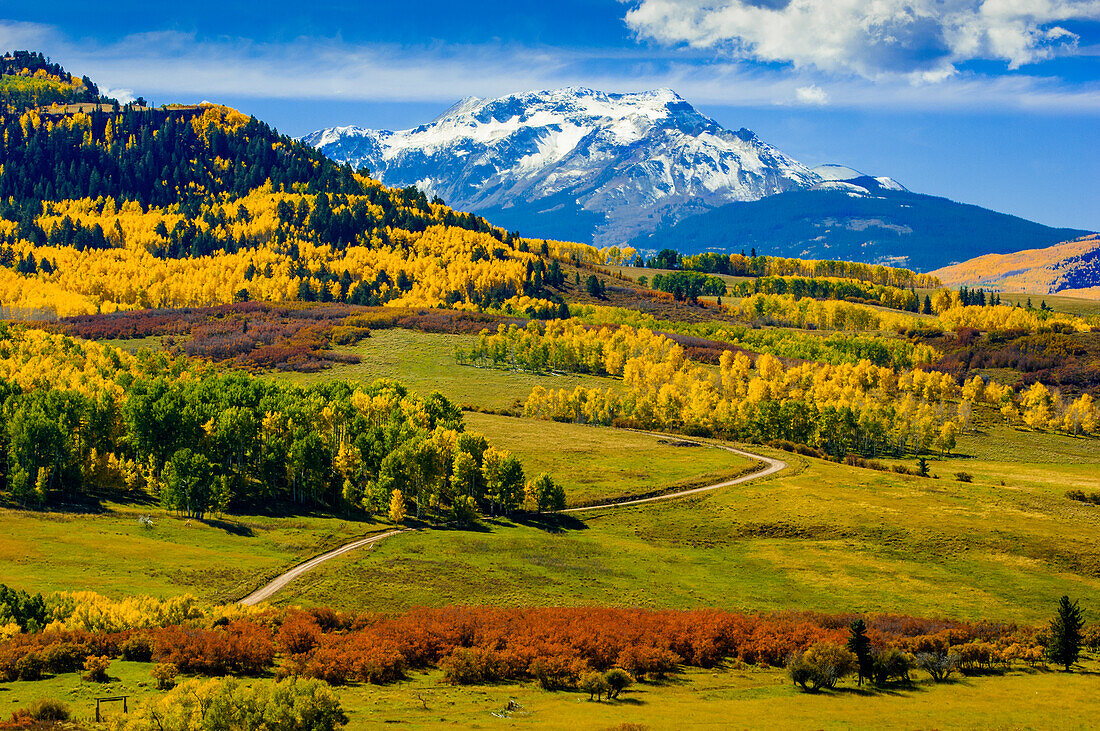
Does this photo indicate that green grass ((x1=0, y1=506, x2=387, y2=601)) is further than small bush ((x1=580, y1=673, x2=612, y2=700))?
Yes

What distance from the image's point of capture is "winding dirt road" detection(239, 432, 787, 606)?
8652cm

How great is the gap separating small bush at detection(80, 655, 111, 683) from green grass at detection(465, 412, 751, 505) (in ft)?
246

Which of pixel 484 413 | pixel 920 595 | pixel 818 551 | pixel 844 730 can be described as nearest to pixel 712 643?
pixel 844 730

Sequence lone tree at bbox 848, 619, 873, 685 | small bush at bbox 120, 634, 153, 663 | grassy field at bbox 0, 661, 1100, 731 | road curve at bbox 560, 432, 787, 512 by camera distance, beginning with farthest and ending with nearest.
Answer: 1. road curve at bbox 560, 432, 787, 512
2. lone tree at bbox 848, 619, 873, 685
3. small bush at bbox 120, 634, 153, 663
4. grassy field at bbox 0, 661, 1100, 731

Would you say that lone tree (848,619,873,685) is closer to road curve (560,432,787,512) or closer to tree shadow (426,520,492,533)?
tree shadow (426,520,492,533)

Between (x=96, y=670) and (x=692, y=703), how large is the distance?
3835 centimetres

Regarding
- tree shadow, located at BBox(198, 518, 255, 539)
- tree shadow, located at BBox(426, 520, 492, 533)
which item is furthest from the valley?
tree shadow, located at BBox(426, 520, 492, 533)

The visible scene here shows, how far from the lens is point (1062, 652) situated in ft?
244

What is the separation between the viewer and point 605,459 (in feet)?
490

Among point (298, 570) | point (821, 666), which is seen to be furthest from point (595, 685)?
point (298, 570)

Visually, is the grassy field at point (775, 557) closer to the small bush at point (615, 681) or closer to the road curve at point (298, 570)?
the road curve at point (298, 570)

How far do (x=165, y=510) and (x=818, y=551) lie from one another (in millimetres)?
78905

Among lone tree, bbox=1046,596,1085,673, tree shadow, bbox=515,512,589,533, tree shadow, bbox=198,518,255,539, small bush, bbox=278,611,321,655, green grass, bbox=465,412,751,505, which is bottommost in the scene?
tree shadow, bbox=198,518,255,539

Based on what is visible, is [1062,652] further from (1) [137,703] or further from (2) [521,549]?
(1) [137,703]
